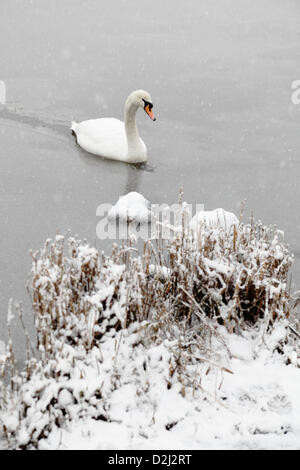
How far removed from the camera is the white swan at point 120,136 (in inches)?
300

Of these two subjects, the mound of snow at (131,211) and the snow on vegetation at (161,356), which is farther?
the mound of snow at (131,211)

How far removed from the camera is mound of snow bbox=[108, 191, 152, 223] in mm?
5980

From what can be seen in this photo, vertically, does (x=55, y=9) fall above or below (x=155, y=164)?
above

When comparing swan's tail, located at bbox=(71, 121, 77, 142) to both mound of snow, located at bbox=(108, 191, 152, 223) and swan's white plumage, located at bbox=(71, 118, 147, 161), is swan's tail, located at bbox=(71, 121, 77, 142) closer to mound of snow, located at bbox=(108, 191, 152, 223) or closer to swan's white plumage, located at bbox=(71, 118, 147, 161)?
swan's white plumage, located at bbox=(71, 118, 147, 161)

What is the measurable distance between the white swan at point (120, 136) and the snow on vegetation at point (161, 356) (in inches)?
135

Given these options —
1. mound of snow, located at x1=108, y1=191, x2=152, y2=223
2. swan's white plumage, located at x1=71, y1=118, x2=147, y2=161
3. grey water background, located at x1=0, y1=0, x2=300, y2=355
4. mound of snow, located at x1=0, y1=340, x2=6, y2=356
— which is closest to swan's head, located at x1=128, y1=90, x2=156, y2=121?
swan's white plumage, located at x1=71, y1=118, x2=147, y2=161

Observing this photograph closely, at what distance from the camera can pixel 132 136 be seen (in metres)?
7.64

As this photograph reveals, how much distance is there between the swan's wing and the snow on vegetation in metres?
3.61

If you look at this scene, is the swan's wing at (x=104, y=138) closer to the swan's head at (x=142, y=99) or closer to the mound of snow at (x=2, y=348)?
the swan's head at (x=142, y=99)

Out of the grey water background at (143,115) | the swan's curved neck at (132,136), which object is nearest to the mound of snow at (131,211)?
the grey water background at (143,115)

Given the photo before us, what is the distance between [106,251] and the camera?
541cm
